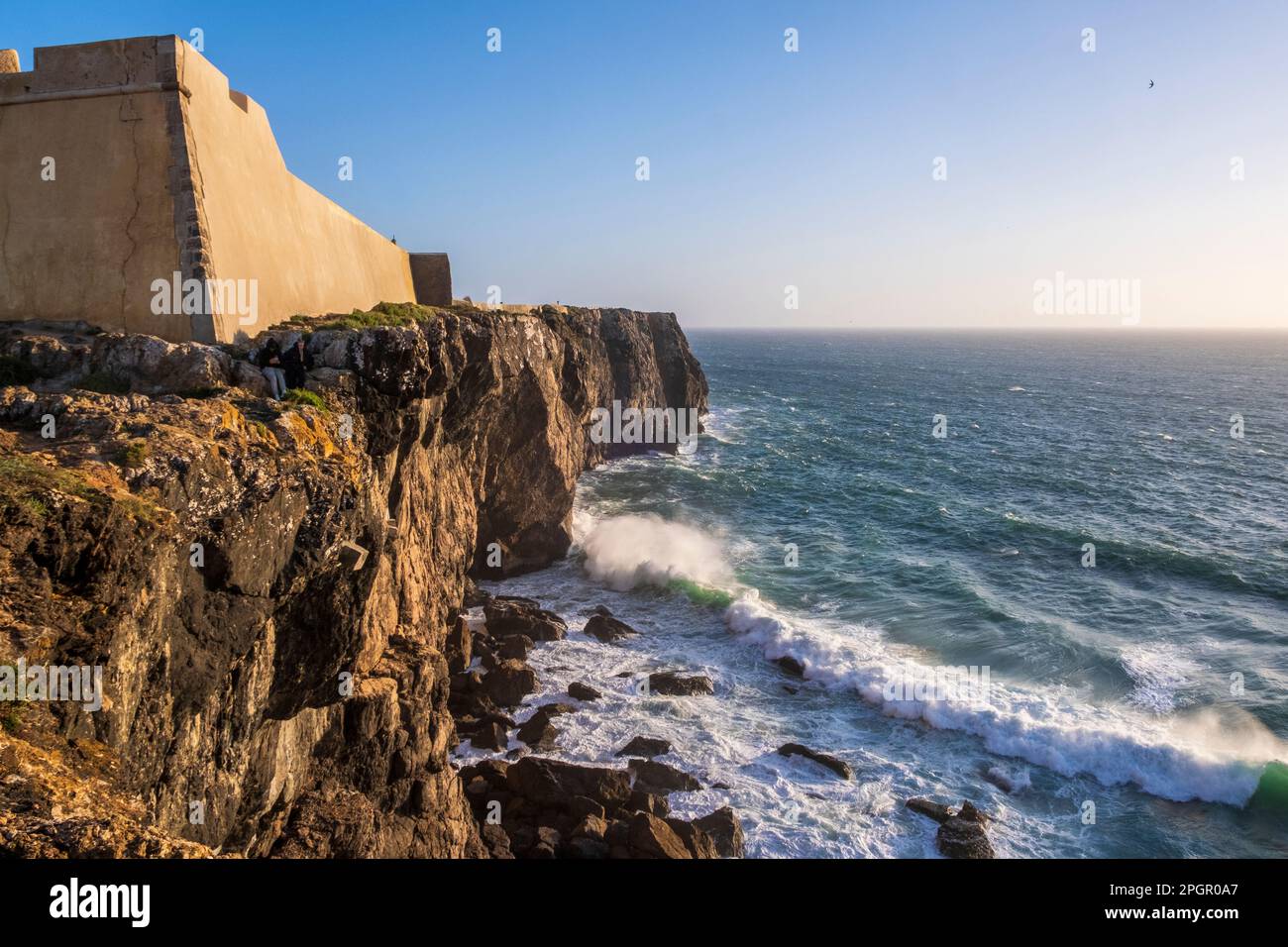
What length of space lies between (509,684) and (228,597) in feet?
54.4

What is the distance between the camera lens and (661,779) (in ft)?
72.9

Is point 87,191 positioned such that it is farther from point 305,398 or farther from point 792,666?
point 792,666

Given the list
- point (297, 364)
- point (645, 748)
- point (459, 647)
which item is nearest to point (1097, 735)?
point (645, 748)

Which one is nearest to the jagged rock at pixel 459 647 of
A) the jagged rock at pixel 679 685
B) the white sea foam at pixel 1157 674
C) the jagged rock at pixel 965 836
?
the jagged rock at pixel 679 685

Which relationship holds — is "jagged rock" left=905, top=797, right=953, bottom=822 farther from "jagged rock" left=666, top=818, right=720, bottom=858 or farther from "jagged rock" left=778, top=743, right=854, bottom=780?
"jagged rock" left=666, top=818, right=720, bottom=858

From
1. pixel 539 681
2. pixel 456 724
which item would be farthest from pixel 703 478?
pixel 456 724

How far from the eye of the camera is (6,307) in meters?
15.9

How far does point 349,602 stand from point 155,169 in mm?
10147

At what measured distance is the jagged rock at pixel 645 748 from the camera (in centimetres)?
2352

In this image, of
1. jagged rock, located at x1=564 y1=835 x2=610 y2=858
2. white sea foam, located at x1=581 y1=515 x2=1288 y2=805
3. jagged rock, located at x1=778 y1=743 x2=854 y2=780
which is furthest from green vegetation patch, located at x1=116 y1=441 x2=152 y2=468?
white sea foam, located at x1=581 y1=515 x2=1288 y2=805
